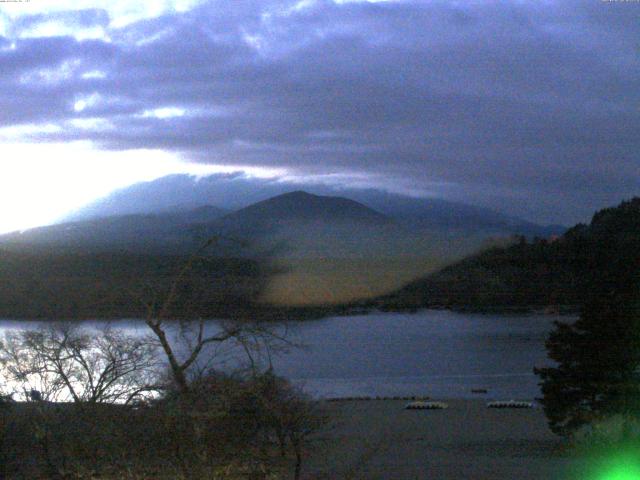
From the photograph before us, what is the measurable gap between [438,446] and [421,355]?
30.2 m

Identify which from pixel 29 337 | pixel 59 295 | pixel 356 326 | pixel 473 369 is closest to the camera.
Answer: pixel 29 337

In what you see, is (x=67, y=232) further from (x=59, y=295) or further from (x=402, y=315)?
(x=402, y=315)

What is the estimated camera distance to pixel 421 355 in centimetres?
4725

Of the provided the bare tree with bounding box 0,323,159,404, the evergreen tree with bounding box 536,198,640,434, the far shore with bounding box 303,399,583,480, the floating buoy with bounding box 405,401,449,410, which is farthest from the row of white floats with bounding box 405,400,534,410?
the bare tree with bounding box 0,323,159,404

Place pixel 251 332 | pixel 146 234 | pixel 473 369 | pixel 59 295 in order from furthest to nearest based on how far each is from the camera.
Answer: pixel 473 369
pixel 146 234
pixel 59 295
pixel 251 332

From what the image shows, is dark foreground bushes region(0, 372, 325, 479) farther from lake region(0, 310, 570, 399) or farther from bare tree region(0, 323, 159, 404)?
lake region(0, 310, 570, 399)

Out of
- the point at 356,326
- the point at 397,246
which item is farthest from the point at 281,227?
the point at 397,246

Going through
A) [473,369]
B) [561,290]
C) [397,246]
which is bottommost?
[473,369]

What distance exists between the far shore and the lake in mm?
7019

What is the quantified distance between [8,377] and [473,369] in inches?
1316

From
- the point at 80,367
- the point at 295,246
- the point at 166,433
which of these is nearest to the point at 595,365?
the point at 166,433

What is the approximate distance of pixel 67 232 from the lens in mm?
26906

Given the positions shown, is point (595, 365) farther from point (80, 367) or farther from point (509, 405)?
point (509, 405)

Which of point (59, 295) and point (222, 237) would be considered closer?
point (222, 237)
